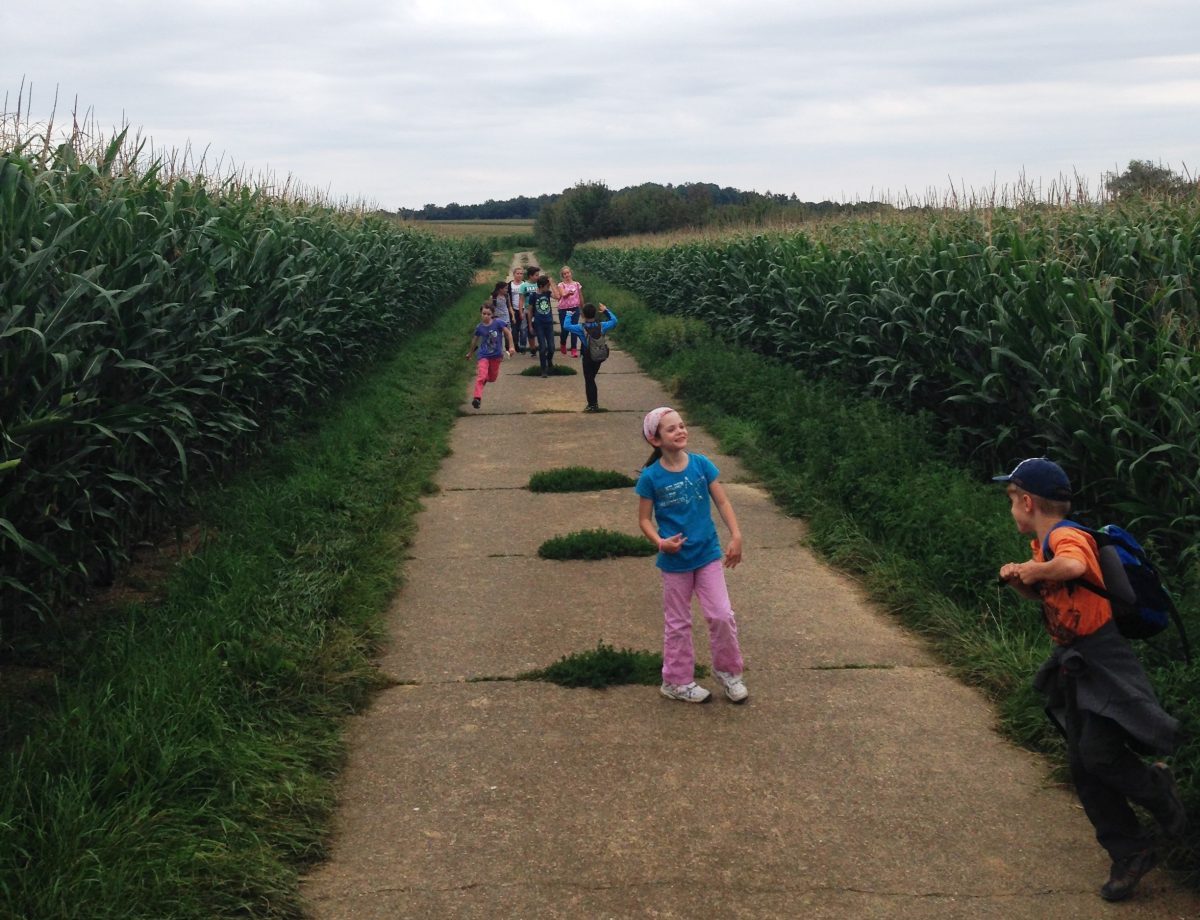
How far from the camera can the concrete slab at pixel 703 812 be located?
3916mm

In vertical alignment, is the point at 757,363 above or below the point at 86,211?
below

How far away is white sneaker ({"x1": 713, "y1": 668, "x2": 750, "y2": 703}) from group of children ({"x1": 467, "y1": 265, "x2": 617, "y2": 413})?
9395 millimetres

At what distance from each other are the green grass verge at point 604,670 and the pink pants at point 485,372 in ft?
32.6

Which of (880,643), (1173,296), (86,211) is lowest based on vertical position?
(880,643)

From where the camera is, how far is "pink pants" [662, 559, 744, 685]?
221 inches

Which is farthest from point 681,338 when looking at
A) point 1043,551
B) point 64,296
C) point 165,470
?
point 1043,551

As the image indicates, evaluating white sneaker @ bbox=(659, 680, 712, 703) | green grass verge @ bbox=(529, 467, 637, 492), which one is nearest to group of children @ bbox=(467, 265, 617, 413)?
green grass verge @ bbox=(529, 467, 637, 492)

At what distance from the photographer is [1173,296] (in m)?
8.17

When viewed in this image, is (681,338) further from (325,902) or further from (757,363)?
(325,902)

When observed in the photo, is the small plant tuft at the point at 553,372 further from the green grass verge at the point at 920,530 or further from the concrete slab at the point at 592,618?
the concrete slab at the point at 592,618

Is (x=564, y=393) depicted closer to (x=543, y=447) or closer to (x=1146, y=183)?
(x=543, y=447)

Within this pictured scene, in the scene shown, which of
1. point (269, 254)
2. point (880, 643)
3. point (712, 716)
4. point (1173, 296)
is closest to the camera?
point (712, 716)

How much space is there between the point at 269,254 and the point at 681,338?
9.94 metres

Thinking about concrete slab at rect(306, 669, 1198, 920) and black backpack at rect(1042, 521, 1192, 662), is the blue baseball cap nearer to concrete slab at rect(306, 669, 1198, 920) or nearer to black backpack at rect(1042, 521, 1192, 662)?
black backpack at rect(1042, 521, 1192, 662)
